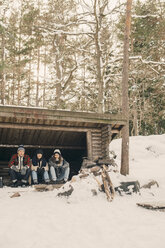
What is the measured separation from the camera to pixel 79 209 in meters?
4.98

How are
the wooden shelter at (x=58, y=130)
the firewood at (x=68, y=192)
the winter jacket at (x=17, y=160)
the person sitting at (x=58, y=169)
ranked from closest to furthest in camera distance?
the firewood at (x=68, y=192), the wooden shelter at (x=58, y=130), the winter jacket at (x=17, y=160), the person sitting at (x=58, y=169)

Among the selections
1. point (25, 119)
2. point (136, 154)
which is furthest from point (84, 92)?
point (25, 119)

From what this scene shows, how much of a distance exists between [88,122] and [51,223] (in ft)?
15.4

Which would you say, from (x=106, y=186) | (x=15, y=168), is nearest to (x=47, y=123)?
(x=15, y=168)

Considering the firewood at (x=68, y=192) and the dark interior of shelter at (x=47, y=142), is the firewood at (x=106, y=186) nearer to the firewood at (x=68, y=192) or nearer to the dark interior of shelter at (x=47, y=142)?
the firewood at (x=68, y=192)

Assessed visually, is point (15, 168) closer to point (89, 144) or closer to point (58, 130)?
point (58, 130)

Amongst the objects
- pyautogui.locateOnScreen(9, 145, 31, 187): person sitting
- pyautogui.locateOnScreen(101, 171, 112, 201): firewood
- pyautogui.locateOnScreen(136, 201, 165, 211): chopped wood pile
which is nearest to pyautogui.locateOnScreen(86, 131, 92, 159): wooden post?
pyautogui.locateOnScreen(9, 145, 31, 187): person sitting

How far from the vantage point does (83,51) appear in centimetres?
1470

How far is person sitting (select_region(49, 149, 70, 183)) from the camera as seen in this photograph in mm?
8008

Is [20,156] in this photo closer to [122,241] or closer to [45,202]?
[45,202]

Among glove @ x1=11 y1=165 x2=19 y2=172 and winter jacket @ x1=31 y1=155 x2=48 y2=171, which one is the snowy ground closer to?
glove @ x1=11 y1=165 x2=19 y2=172

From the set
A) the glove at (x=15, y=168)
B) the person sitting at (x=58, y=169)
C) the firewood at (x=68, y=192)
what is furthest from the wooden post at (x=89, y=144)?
the firewood at (x=68, y=192)

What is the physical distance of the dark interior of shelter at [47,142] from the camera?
984cm

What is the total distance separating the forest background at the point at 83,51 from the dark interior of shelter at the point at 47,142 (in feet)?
11.0
